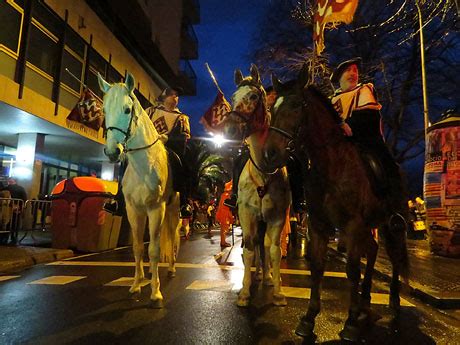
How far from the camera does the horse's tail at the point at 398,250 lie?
17.4ft

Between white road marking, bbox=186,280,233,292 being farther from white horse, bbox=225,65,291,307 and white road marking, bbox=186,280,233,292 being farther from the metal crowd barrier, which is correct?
the metal crowd barrier

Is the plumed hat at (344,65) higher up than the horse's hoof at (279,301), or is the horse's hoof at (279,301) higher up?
the plumed hat at (344,65)

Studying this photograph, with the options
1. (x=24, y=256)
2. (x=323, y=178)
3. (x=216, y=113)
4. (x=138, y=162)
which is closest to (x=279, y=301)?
(x=323, y=178)

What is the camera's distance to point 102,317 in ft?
15.3

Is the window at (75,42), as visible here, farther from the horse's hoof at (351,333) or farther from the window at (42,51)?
the horse's hoof at (351,333)

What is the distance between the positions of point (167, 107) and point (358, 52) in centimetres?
2274

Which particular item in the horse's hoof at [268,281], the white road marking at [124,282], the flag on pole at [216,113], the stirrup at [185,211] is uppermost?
the flag on pole at [216,113]

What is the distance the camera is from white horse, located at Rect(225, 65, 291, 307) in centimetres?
534

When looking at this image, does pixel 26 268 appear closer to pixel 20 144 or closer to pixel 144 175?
pixel 144 175

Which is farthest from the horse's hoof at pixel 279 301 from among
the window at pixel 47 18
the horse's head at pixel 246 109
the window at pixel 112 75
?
the window at pixel 112 75

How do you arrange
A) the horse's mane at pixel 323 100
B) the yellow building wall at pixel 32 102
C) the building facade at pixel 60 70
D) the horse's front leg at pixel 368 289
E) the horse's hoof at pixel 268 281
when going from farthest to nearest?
the building facade at pixel 60 70 < the yellow building wall at pixel 32 102 < the horse's hoof at pixel 268 281 < the horse's front leg at pixel 368 289 < the horse's mane at pixel 323 100

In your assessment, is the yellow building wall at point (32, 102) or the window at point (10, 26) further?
the window at point (10, 26)

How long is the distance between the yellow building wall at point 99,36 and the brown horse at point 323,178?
16.2 meters

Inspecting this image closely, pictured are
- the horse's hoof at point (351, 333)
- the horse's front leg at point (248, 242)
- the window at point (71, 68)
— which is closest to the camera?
the horse's hoof at point (351, 333)
